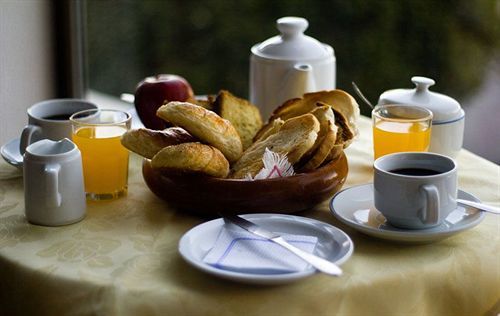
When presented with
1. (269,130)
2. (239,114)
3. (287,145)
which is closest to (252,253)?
(287,145)

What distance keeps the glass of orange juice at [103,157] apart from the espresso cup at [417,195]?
43 centimetres

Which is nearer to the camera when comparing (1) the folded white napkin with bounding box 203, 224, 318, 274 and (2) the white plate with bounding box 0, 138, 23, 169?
(1) the folded white napkin with bounding box 203, 224, 318, 274

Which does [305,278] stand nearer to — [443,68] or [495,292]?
[495,292]

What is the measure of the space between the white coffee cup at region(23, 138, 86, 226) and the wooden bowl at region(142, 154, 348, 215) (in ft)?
0.43

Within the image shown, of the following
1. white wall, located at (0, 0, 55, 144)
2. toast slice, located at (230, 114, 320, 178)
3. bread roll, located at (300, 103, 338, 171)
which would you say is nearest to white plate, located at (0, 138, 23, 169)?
toast slice, located at (230, 114, 320, 178)

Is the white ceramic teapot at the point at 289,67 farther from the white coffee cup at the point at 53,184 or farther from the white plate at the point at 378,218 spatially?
the white coffee cup at the point at 53,184

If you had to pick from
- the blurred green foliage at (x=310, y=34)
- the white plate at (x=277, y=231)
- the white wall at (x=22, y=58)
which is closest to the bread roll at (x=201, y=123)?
the white plate at (x=277, y=231)

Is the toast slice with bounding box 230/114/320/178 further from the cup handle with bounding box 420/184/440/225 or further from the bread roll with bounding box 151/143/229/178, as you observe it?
the cup handle with bounding box 420/184/440/225

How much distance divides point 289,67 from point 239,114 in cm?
25

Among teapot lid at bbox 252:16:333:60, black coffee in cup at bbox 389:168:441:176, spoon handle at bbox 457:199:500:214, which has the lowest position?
spoon handle at bbox 457:199:500:214

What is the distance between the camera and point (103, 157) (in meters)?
1.31

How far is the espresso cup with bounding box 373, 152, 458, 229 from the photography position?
43.7 inches

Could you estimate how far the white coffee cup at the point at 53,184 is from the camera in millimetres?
1166

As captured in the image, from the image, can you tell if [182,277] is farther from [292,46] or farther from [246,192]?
[292,46]
